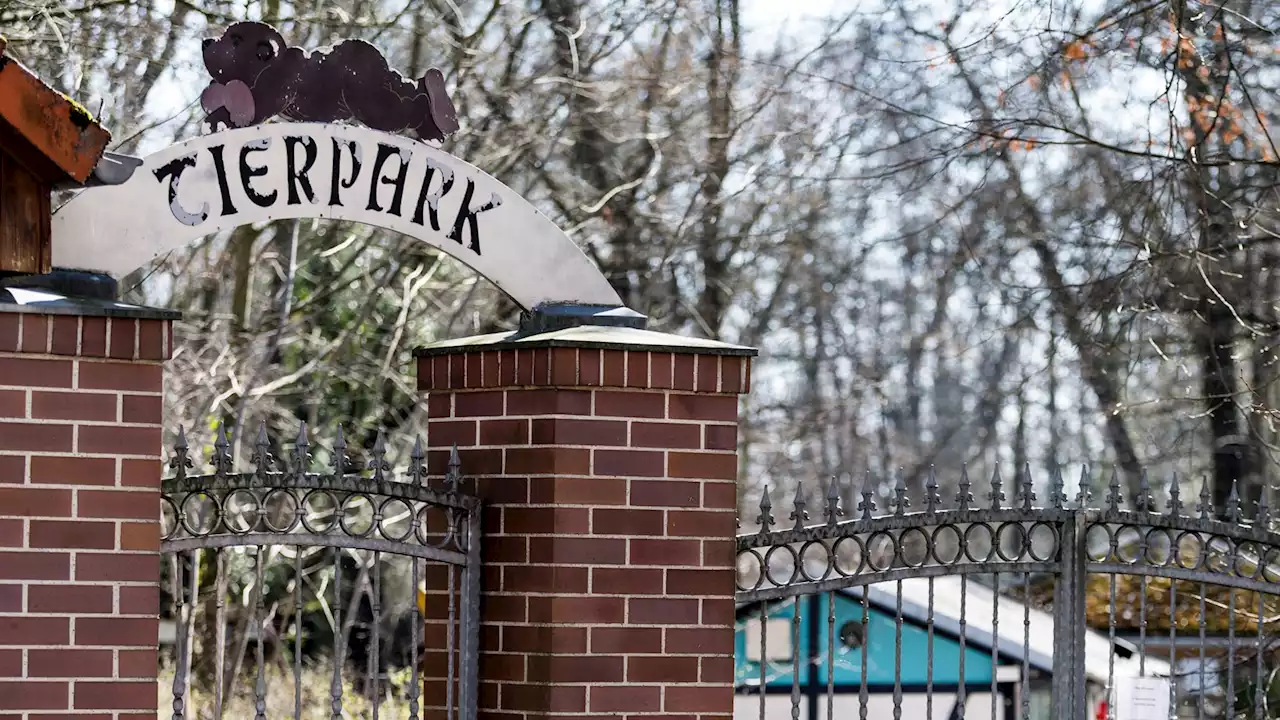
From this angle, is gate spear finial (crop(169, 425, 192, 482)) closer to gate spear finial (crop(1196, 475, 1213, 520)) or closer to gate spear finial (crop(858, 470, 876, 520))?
gate spear finial (crop(858, 470, 876, 520))

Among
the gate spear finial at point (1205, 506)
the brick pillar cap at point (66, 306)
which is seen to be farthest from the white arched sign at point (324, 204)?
the gate spear finial at point (1205, 506)

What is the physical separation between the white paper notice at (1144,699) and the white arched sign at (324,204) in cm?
226

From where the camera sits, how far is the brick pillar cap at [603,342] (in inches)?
189

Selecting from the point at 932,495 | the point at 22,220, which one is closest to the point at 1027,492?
the point at 932,495

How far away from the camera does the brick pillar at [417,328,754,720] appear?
4.77 m

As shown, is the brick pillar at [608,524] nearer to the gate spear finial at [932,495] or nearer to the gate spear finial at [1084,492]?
the gate spear finial at [932,495]

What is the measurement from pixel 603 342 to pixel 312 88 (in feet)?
3.50

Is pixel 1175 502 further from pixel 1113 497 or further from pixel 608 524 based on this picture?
pixel 608 524

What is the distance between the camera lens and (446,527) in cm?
501

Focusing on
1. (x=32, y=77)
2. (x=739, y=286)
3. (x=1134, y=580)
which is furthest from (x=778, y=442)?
(x=32, y=77)

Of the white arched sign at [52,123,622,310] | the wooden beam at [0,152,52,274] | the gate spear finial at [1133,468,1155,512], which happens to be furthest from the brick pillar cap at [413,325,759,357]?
the gate spear finial at [1133,468,1155,512]

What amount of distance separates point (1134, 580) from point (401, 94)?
10716 millimetres

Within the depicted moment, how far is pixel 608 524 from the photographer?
15.8 ft

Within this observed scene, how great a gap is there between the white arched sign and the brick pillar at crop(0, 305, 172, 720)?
320 mm
